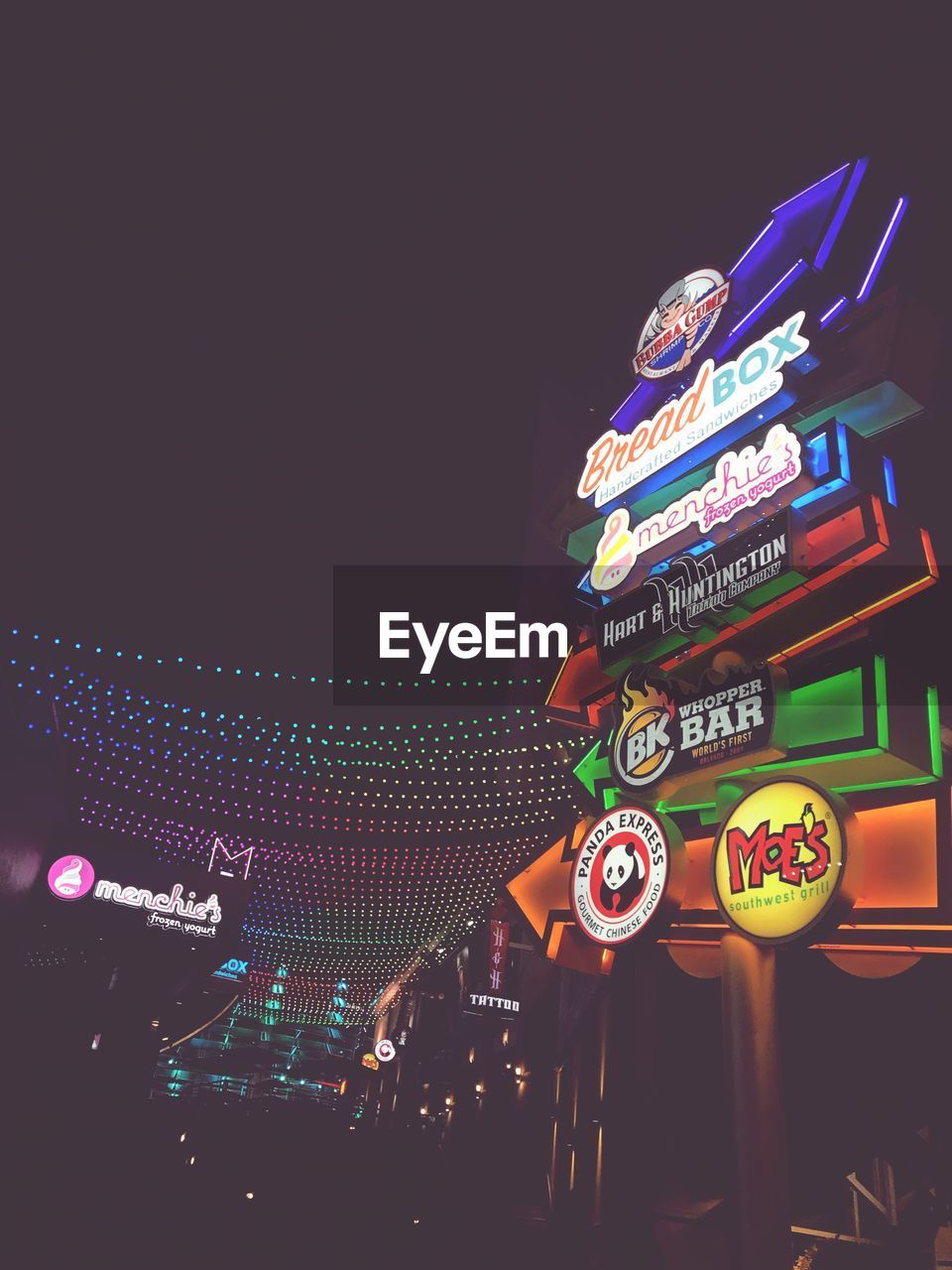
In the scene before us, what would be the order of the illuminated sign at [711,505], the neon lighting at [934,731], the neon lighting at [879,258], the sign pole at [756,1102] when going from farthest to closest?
the neon lighting at [879,258], the illuminated sign at [711,505], the neon lighting at [934,731], the sign pole at [756,1102]

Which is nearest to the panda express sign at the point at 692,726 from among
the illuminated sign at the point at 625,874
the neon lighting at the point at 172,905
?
the illuminated sign at the point at 625,874

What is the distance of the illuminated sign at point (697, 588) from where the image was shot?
21.5 feet

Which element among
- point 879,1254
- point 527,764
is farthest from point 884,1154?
point 527,764

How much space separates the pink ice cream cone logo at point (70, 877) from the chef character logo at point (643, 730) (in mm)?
9614

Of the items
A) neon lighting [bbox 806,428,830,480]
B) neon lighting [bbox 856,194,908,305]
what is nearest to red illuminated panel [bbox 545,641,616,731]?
neon lighting [bbox 806,428,830,480]

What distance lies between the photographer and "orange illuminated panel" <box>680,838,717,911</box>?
701 cm

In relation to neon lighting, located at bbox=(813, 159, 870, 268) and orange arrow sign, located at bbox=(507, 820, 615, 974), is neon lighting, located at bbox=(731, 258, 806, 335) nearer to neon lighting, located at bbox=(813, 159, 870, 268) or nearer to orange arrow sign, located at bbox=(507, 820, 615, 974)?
neon lighting, located at bbox=(813, 159, 870, 268)

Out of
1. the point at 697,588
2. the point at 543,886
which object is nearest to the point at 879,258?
the point at 697,588

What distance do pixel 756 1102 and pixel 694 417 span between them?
252 inches

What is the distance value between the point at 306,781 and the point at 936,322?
43.8ft

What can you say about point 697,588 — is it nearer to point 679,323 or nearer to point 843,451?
point 843,451

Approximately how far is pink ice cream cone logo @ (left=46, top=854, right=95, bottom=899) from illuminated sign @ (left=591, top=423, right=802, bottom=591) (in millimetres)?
9522

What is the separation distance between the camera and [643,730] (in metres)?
7.36
